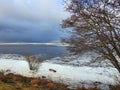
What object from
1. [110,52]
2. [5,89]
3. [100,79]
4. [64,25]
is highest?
[64,25]

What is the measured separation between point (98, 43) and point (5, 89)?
19.8 feet

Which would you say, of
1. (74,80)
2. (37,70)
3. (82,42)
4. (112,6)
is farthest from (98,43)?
(37,70)

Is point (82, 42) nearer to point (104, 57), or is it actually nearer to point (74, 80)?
point (104, 57)

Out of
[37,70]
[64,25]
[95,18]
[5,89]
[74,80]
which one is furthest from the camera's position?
[37,70]

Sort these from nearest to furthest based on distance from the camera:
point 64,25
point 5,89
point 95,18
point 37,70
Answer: point 5,89
point 95,18
point 64,25
point 37,70

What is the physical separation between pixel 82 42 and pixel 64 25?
180 cm

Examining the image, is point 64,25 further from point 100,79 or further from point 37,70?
point 37,70

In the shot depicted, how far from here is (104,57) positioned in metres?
18.4

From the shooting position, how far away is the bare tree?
1694 centimetres

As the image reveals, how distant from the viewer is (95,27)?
17.4 m

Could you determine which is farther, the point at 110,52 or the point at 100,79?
the point at 100,79

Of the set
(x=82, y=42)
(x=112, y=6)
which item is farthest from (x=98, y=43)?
(x=112, y=6)

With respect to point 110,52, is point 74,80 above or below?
below

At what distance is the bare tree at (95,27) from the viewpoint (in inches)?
667
